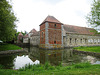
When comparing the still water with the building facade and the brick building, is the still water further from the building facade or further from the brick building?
the brick building

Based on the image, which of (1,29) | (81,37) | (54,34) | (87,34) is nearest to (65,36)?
(54,34)

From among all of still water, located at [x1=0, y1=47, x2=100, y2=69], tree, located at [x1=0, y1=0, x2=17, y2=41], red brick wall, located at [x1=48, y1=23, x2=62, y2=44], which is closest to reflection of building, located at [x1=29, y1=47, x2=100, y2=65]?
still water, located at [x1=0, y1=47, x2=100, y2=69]

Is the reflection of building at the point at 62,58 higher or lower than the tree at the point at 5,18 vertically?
lower

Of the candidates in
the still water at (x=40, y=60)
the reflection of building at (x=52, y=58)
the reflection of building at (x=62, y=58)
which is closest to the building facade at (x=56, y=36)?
the reflection of building at (x=52, y=58)

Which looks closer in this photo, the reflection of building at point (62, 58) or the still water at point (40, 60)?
the still water at point (40, 60)

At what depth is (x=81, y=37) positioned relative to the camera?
1206 inches

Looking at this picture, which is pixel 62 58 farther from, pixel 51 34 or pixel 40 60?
pixel 51 34

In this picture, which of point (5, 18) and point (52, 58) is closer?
point (52, 58)

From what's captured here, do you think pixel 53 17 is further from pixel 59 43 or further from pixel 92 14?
pixel 92 14

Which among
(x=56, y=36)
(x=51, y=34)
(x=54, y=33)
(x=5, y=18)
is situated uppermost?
(x=5, y=18)

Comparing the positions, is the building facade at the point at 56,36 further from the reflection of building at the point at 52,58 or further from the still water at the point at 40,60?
the still water at the point at 40,60

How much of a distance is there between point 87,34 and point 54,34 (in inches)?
670

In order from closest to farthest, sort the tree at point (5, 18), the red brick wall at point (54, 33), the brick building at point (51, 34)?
the tree at point (5, 18)
the brick building at point (51, 34)
the red brick wall at point (54, 33)

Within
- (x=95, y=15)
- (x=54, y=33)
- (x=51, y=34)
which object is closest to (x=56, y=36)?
(x=54, y=33)
